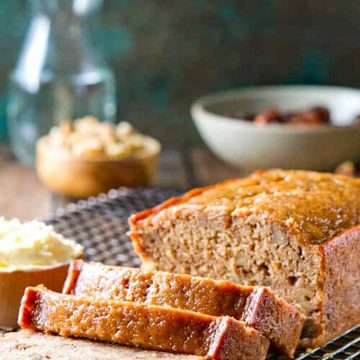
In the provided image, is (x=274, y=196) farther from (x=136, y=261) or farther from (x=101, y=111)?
(x=101, y=111)

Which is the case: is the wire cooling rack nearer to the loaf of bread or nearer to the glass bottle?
the loaf of bread

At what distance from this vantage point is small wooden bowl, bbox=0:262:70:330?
3.86m

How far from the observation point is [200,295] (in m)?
3.49

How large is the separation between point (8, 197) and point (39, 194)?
211 mm

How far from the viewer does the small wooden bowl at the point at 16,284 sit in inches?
152

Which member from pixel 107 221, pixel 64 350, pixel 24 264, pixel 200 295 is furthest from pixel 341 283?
pixel 107 221

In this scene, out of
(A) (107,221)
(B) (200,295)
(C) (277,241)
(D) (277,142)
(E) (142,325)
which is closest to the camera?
(E) (142,325)

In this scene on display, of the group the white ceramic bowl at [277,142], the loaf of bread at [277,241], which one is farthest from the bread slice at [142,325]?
the white ceramic bowl at [277,142]

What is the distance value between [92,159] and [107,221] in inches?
23.7

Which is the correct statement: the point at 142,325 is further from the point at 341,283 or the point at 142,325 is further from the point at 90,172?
the point at 90,172

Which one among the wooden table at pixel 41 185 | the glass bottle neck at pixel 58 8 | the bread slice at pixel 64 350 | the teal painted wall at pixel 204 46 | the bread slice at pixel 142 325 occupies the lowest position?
the wooden table at pixel 41 185

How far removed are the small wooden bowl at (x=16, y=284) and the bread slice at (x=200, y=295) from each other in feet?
0.64

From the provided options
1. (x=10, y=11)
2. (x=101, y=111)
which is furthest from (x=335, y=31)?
(x=10, y=11)

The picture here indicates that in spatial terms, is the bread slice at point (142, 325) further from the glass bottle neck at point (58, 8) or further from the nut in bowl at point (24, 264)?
the glass bottle neck at point (58, 8)
